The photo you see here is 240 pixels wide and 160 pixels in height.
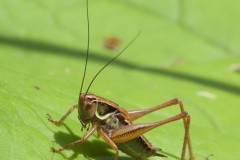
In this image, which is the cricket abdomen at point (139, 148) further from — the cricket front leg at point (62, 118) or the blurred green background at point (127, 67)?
the cricket front leg at point (62, 118)

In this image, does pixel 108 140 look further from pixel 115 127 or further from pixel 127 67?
pixel 127 67

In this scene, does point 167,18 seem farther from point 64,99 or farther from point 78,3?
point 64,99

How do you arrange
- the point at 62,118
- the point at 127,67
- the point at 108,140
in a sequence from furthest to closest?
the point at 127,67 → the point at 62,118 → the point at 108,140

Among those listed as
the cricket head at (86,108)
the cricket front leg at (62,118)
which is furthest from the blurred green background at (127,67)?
the cricket head at (86,108)

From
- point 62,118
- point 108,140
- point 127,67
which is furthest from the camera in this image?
point 127,67

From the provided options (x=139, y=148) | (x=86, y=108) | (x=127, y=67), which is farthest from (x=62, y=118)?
(x=127, y=67)

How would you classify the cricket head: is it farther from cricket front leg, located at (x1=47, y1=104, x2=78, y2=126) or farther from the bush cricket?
cricket front leg, located at (x1=47, y1=104, x2=78, y2=126)
